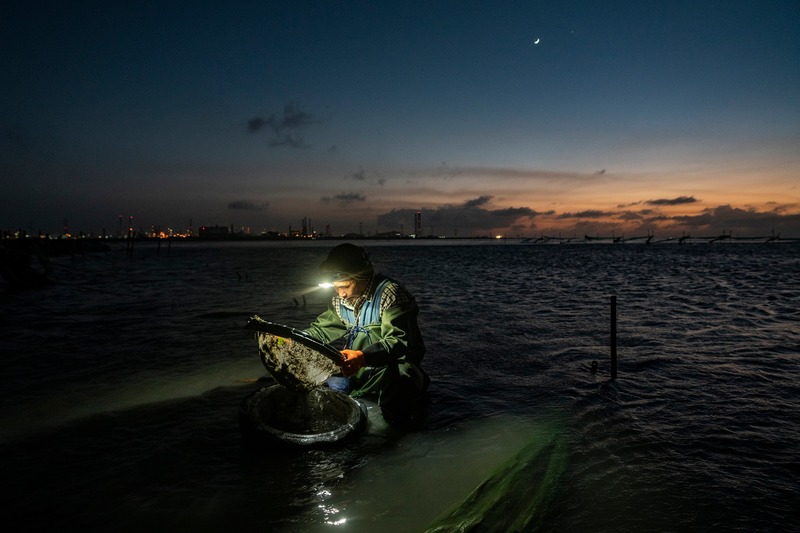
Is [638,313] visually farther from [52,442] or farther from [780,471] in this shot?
[52,442]

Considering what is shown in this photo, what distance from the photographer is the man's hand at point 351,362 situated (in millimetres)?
4309

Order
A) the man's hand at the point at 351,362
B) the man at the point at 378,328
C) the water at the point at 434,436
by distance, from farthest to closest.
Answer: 1. the man at the point at 378,328
2. the man's hand at the point at 351,362
3. the water at the point at 434,436

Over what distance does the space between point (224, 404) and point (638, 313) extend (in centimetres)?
1470

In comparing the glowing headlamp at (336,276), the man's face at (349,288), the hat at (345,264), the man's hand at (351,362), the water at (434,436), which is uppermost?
the hat at (345,264)

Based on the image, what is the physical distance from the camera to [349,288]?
5.17 meters

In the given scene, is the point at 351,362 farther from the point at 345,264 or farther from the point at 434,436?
the point at 434,436

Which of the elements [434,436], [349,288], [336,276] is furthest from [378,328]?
[434,436]

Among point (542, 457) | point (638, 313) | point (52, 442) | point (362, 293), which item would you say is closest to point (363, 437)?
point (362, 293)

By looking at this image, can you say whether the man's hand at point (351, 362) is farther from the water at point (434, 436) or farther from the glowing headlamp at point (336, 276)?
the water at point (434, 436)

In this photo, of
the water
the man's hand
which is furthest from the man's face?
the water

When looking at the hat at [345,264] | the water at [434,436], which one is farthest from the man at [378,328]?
the water at [434,436]

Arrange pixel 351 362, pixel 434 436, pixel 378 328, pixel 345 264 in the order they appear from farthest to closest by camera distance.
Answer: pixel 434 436 < pixel 378 328 < pixel 345 264 < pixel 351 362

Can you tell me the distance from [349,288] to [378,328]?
62 cm

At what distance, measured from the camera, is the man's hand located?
4.31 metres
